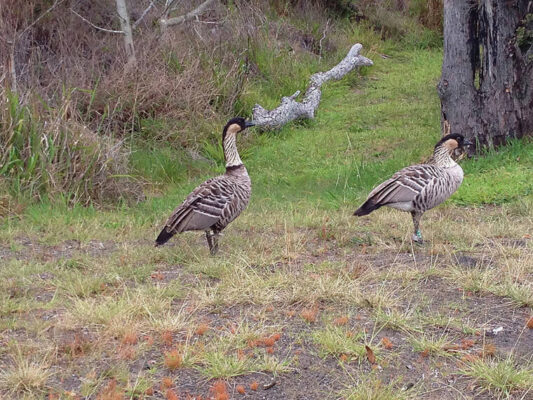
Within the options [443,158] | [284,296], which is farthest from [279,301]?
[443,158]

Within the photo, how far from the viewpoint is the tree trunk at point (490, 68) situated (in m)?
10.0

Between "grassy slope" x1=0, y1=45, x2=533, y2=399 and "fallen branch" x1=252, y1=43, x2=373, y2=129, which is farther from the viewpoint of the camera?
"fallen branch" x1=252, y1=43, x2=373, y2=129

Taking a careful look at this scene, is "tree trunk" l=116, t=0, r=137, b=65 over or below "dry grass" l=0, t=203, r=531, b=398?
over

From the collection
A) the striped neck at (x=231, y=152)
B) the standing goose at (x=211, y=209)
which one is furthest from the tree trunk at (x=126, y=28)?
the standing goose at (x=211, y=209)

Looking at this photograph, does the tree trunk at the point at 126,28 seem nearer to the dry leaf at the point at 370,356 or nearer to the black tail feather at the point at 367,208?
the black tail feather at the point at 367,208

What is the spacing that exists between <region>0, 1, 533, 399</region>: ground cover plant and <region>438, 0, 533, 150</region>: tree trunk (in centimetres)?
77

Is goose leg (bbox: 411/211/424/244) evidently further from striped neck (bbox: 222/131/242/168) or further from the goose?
striped neck (bbox: 222/131/242/168)

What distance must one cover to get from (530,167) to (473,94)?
1.46m

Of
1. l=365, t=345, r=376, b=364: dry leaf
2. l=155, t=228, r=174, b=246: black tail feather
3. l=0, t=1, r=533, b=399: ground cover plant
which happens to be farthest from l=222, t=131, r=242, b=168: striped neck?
l=365, t=345, r=376, b=364: dry leaf

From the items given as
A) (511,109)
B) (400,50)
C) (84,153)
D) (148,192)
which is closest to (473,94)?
(511,109)

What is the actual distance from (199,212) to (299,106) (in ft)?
24.0

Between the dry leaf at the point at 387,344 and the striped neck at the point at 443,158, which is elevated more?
the striped neck at the point at 443,158

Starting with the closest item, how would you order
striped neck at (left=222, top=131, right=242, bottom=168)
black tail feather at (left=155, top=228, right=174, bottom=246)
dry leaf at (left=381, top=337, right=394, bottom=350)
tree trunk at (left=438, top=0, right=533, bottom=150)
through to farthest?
dry leaf at (left=381, top=337, right=394, bottom=350)
black tail feather at (left=155, top=228, right=174, bottom=246)
striped neck at (left=222, top=131, right=242, bottom=168)
tree trunk at (left=438, top=0, right=533, bottom=150)

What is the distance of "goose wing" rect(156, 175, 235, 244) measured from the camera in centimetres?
638
